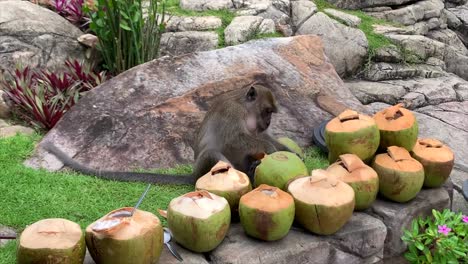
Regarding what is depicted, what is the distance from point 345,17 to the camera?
9.12m

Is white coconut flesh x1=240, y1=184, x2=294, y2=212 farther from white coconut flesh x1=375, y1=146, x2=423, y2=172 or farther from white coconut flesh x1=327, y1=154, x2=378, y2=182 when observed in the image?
white coconut flesh x1=375, y1=146, x2=423, y2=172

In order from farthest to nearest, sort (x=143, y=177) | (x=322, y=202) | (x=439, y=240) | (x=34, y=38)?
(x=34, y=38), (x=143, y=177), (x=439, y=240), (x=322, y=202)

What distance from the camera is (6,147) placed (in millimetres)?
4656

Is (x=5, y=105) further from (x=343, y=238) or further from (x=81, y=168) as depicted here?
(x=343, y=238)

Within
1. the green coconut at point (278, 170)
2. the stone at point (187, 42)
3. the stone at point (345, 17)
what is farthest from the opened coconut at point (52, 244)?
the stone at point (345, 17)

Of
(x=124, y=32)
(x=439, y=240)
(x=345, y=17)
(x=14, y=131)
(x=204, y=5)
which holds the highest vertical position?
(x=124, y=32)

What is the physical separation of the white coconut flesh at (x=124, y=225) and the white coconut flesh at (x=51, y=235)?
8cm

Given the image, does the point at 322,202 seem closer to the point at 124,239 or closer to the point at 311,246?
the point at 311,246

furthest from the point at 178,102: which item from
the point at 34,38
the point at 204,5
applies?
the point at 204,5

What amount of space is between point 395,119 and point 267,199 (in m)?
1.25

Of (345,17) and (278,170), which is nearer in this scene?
(278,170)

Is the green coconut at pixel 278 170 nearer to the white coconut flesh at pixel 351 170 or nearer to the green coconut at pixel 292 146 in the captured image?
the white coconut flesh at pixel 351 170

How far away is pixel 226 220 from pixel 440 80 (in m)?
6.62

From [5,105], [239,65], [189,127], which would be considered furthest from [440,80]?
[5,105]
